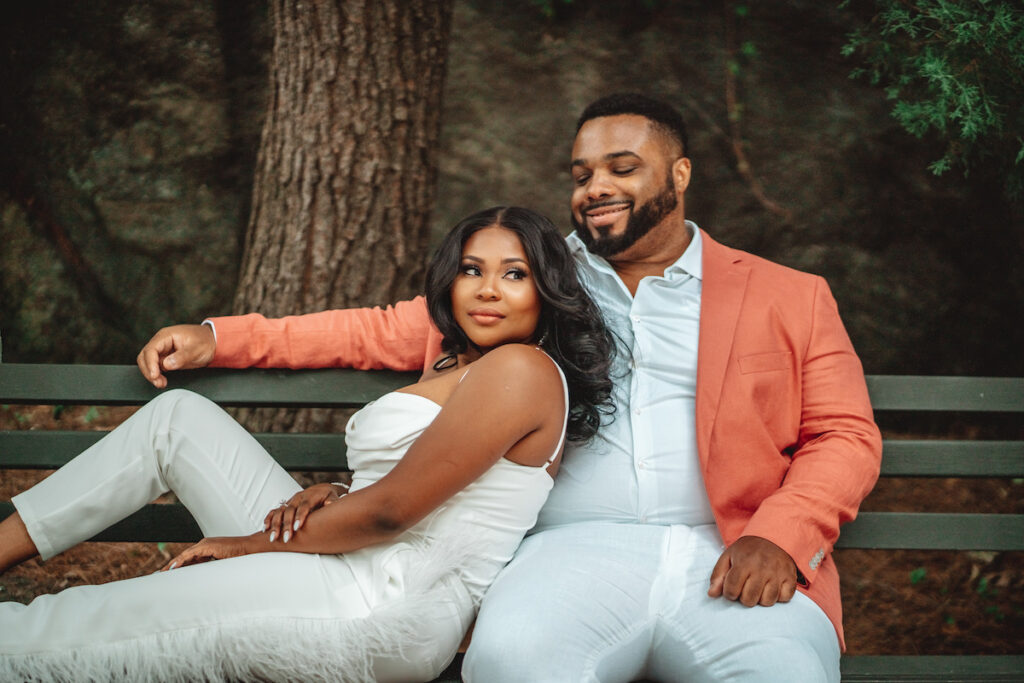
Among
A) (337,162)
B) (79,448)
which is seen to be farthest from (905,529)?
(79,448)

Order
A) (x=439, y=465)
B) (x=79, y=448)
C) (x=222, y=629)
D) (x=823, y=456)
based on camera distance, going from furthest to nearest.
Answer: (x=79, y=448)
(x=823, y=456)
(x=439, y=465)
(x=222, y=629)

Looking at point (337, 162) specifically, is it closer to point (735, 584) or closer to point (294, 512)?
point (294, 512)

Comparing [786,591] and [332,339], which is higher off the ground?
[332,339]

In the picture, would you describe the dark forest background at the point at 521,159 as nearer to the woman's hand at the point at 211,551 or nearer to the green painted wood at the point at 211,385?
the green painted wood at the point at 211,385

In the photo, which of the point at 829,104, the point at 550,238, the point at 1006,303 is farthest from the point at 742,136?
the point at 550,238

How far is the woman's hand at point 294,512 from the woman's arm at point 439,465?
0.02m

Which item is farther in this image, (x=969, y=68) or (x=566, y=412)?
(x=969, y=68)

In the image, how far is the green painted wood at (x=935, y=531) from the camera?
288 centimetres

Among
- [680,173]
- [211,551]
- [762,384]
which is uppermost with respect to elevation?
[680,173]

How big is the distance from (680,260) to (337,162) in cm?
153

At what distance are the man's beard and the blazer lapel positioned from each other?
0.25 metres

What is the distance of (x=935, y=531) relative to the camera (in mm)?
2891

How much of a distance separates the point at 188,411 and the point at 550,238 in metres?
1.13

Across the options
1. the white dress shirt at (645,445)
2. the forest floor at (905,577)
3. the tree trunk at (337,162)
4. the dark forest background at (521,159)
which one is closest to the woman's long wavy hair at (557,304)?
the white dress shirt at (645,445)
